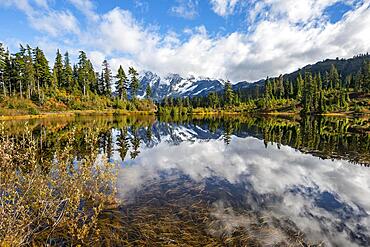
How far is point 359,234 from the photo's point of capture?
8.17 m

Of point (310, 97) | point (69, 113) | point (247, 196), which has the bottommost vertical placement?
point (247, 196)

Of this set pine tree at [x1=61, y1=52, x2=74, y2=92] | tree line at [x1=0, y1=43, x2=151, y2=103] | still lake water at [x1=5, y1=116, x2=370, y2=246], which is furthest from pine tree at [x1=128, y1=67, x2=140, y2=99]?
still lake water at [x1=5, y1=116, x2=370, y2=246]

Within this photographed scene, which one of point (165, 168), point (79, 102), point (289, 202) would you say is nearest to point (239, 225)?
point (289, 202)

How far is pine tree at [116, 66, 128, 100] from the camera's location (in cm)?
11131

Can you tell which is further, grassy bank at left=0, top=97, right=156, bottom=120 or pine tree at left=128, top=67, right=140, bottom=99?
pine tree at left=128, top=67, right=140, bottom=99

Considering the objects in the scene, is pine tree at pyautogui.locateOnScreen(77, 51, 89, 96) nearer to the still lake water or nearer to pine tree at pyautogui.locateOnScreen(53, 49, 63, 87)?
pine tree at pyautogui.locateOnScreen(53, 49, 63, 87)

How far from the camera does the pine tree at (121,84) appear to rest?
11131cm

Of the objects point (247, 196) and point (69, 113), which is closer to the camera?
point (247, 196)

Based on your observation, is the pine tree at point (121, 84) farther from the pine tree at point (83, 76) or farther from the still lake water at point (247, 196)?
the still lake water at point (247, 196)

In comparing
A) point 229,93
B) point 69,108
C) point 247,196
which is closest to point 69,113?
point 69,108

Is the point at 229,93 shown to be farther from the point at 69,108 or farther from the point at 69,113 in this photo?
the point at 69,113

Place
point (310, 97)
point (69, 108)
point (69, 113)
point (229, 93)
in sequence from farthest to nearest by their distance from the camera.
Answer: point (229, 93) < point (310, 97) < point (69, 108) < point (69, 113)

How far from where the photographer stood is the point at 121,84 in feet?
368

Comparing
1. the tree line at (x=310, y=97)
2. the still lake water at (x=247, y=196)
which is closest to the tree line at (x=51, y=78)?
the tree line at (x=310, y=97)
